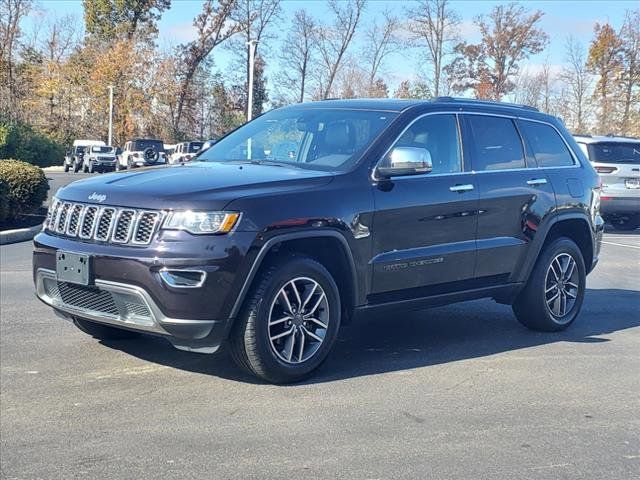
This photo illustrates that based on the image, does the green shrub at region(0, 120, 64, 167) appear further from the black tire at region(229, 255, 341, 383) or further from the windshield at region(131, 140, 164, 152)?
the black tire at region(229, 255, 341, 383)

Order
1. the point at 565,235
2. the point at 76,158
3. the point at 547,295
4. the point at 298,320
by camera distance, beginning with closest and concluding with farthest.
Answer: the point at 298,320 → the point at 547,295 → the point at 565,235 → the point at 76,158

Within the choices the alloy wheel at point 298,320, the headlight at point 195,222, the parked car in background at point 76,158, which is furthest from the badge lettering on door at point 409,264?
the parked car in background at point 76,158

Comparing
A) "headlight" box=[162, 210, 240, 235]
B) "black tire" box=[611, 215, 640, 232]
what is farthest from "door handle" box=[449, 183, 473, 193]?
"black tire" box=[611, 215, 640, 232]

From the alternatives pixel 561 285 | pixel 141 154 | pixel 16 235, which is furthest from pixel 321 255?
pixel 141 154

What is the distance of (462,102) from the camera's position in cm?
634

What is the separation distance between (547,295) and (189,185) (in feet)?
11.5

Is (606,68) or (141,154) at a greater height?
(606,68)

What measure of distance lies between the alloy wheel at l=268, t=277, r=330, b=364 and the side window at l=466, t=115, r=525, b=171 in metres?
1.86

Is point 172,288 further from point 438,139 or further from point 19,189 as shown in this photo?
point 19,189

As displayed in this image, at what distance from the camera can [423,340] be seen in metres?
6.48

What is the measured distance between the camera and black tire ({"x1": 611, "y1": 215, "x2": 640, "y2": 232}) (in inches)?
684

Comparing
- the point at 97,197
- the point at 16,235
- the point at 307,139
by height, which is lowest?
the point at 16,235

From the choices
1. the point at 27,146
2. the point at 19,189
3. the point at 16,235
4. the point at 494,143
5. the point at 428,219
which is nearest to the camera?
the point at 428,219

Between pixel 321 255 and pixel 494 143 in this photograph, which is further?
pixel 494 143
